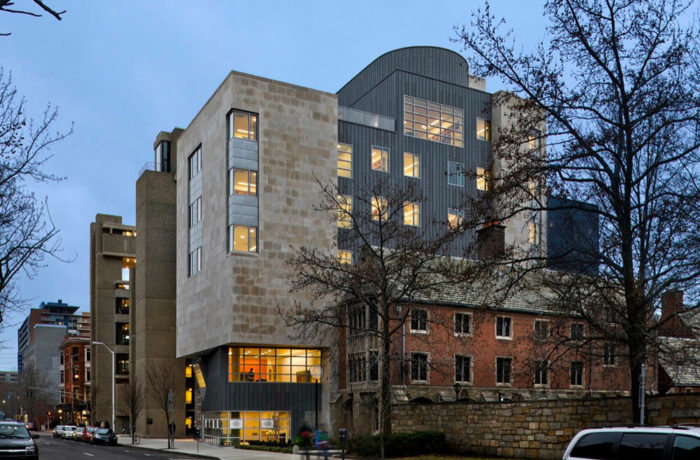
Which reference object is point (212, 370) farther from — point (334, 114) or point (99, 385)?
point (99, 385)

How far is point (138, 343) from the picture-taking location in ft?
245

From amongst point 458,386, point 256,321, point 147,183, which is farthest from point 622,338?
point 147,183

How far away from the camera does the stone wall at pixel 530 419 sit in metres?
21.5

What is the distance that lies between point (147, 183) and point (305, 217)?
25749 millimetres

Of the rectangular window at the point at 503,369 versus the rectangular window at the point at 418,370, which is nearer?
the rectangular window at the point at 418,370

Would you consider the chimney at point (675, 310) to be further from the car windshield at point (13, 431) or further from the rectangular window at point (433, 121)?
the rectangular window at point (433, 121)

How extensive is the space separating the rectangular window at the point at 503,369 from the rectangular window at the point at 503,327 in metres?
1.64

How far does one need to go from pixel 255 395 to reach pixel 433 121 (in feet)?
→ 91.4

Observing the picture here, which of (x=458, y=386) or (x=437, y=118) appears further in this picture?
(x=437, y=118)

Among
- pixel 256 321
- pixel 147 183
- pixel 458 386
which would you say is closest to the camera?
pixel 458 386

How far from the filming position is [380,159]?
58656 millimetres

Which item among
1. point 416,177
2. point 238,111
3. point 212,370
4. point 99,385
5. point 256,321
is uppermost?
point 238,111

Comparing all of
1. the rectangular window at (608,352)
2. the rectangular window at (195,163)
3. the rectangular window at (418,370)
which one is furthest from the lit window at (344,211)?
the rectangular window at (195,163)

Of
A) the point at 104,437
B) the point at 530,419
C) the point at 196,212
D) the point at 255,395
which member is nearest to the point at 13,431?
the point at 530,419
